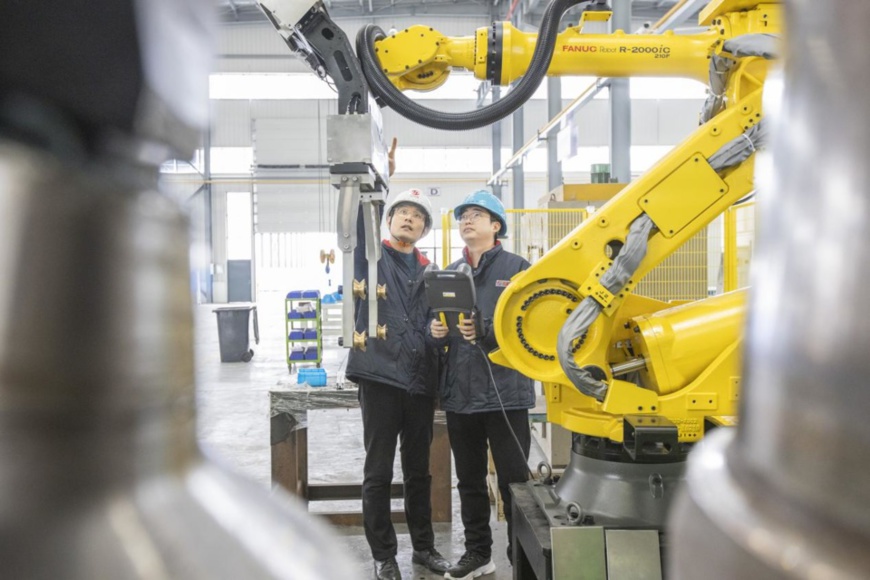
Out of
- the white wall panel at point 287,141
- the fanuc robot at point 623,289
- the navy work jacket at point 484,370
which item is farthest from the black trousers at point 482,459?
the white wall panel at point 287,141

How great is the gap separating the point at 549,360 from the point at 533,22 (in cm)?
1340

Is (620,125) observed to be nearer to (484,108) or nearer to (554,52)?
(554,52)

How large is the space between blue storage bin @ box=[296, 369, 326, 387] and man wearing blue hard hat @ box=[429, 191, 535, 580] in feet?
3.46

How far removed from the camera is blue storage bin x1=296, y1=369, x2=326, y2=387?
441 centimetres

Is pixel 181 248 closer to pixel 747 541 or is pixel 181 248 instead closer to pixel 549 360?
pixel 747 541

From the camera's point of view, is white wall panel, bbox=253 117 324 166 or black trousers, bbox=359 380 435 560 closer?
black trousers, bbox=359 380 435 560

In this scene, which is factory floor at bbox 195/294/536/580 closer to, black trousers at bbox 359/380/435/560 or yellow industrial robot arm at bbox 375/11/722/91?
black trousers at bbox 359/380/435/560

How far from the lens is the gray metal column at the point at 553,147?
32.2ft

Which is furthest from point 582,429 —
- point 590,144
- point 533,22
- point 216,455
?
point 590,144

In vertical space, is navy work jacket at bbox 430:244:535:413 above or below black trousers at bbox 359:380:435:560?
above

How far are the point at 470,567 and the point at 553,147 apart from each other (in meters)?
7.31

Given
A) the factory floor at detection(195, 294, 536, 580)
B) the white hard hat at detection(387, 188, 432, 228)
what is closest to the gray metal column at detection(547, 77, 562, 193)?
the factory floor at detection(195, 294, 536, 580)

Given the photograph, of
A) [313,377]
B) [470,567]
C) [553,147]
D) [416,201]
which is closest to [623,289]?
[416,201]

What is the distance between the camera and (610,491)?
2658mm
